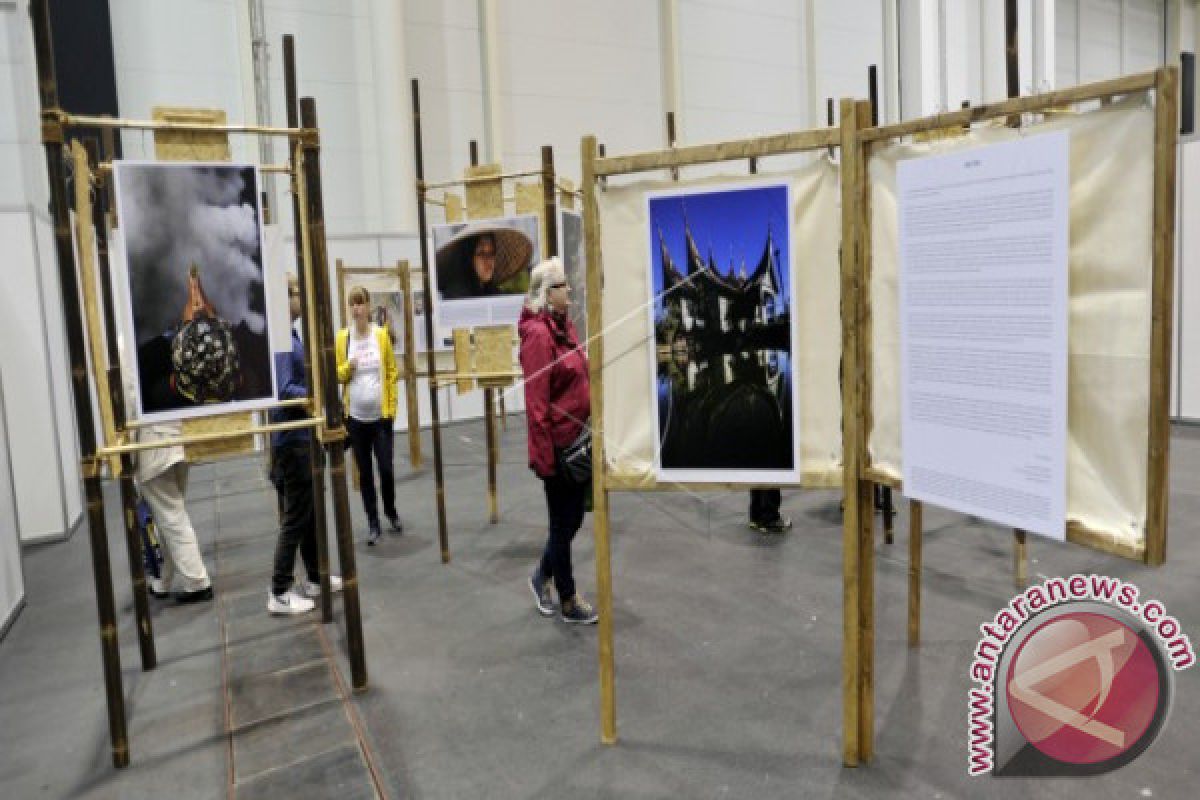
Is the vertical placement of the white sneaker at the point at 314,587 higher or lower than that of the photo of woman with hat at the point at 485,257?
lower

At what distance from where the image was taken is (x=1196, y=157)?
742 centimetres

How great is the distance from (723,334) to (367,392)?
313 centimetres

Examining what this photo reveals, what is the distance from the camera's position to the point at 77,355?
2.57 meters

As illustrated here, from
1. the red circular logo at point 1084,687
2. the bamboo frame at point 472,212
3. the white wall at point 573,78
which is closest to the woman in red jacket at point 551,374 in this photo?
the bamboo frame at point 472,212

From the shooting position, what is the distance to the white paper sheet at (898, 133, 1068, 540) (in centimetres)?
172

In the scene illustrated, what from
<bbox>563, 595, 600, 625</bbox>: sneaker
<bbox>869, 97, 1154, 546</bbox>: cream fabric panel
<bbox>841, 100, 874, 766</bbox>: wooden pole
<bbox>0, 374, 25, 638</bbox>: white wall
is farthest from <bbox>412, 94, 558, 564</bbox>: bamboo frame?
<bbox>869, 97, 1154, 546</bbox>: cream fabric panel

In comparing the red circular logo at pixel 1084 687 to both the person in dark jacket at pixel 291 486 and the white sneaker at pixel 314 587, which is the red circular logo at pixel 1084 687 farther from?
the white sneaker at pixel 314 587

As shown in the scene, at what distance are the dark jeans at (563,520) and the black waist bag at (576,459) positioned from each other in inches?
2.4

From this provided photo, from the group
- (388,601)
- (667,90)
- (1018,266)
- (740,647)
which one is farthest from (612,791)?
(667,90)

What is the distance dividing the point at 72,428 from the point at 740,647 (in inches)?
207

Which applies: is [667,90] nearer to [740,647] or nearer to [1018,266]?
[740,647]

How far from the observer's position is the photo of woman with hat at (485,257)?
183 inches

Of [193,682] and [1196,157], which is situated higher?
[1196,157]

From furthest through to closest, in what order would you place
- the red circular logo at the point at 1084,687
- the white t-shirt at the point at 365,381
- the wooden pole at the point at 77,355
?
the white t-shirt at the point at 365,381 < the wooden pole at the point at 77,355 < the red circular logo at the point at 1084,687
